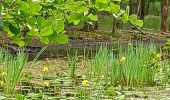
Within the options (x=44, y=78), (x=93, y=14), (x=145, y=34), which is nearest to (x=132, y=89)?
(x=44, y=78)

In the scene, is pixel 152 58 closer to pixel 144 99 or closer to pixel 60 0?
pixel 144 99

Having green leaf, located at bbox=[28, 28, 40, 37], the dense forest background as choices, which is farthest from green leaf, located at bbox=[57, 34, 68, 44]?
the dense forest background

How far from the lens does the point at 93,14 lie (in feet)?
7.26

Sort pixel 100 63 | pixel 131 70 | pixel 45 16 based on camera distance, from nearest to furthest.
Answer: pixel 45 16 → pixel 131 70 → pixel 100 63

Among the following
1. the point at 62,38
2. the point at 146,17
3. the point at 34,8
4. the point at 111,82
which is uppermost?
the point at 34,8

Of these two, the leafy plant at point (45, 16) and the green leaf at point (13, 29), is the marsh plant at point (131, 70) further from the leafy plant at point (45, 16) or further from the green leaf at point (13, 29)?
the green leaf at point (13, 29)

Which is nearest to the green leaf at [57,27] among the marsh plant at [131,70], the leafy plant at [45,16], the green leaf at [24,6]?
the leafy plant at [45,16]

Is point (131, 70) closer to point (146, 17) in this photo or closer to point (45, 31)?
point (45, 31)

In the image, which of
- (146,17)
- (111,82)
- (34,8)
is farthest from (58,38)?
(146,17)

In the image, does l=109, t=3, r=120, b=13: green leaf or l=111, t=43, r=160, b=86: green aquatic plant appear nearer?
l=109, t=3, r=120, b=13: green leaf

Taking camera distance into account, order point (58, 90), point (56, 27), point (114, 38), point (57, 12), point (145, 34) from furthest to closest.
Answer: point (145, 34) < point (114, 38) < point (58, 90) < point (57, 12) < point (56, 27)

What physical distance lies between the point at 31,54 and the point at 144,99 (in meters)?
9.55

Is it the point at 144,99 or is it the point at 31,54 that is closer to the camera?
the point at 144,99

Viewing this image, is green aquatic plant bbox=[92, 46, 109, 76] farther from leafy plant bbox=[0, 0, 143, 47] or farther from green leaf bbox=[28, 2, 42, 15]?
green leaf bbox=[28, 2, 42, 15]
